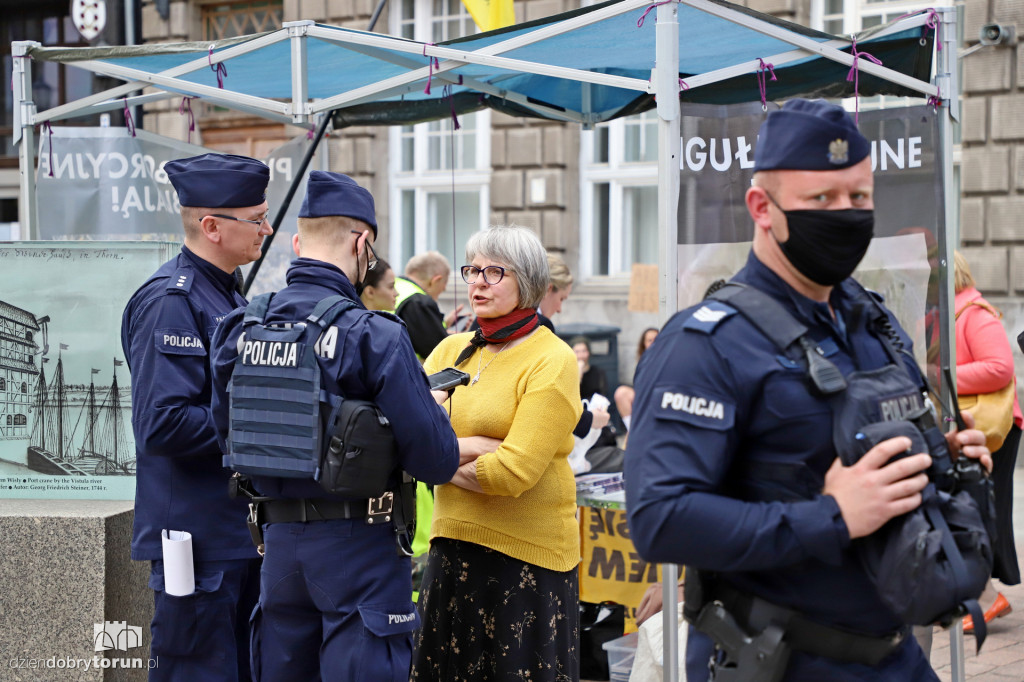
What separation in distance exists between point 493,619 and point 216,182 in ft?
5.73

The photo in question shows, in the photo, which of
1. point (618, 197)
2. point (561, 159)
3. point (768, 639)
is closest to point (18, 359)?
point (768, 639)

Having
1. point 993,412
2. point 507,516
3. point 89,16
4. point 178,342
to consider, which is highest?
point 89,16

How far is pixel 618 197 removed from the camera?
1325 cm

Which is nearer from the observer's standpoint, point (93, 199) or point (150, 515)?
point (150, 515)

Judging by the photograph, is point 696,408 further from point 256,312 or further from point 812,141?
point 256,312

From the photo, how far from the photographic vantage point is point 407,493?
10.8 feet

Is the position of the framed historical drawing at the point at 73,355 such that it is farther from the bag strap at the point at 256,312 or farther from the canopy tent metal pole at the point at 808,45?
the canopy tent metal pole at the point at 808,45

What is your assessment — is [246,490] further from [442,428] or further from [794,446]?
[794,446]

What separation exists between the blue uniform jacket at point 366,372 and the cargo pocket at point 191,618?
0.62m

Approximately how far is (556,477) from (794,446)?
5.93 ft

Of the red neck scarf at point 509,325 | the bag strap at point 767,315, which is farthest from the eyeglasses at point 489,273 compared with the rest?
the bag strap at point 767,315

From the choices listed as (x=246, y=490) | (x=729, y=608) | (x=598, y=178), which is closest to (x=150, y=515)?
(x=246, y=490)

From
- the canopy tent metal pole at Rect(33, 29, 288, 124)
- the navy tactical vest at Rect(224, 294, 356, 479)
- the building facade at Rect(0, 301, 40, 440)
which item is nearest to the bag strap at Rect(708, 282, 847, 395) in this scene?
the navy tactical vest at Rect(224, 294, 356, 479)

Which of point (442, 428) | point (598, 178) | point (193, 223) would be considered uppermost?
point (598, 178)
